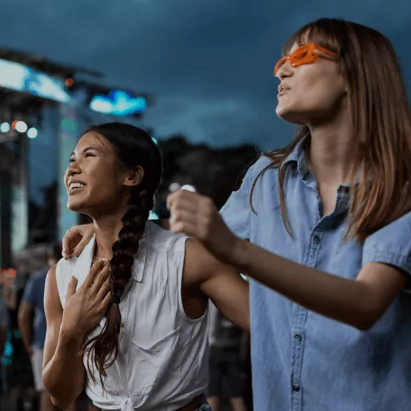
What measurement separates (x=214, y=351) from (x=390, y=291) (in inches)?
216

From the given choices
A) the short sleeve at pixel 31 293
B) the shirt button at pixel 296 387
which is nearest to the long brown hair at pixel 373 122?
the shirt button at pixel 296 387

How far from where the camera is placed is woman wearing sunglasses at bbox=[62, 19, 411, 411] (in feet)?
5.49

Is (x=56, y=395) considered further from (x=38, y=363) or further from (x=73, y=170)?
(x=38, y=363)

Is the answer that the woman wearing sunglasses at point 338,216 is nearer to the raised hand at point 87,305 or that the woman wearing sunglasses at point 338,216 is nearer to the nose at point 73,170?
the raised hand at point 87,305

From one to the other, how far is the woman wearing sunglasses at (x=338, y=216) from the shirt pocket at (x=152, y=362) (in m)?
0.39

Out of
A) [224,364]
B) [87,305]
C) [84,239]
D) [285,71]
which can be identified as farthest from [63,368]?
[224,364]

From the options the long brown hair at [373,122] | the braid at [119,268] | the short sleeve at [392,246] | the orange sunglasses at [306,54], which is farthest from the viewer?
the braid at [119,268]

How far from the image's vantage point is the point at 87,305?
2188 mm

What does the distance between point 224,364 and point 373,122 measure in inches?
249

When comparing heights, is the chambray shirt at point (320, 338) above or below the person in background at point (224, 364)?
above

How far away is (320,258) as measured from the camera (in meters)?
1.74

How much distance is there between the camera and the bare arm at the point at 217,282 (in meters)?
2.24

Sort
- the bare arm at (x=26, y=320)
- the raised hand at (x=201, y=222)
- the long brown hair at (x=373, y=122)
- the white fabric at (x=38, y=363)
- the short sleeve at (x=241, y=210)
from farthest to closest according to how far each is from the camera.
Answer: the bare arm at (x=26, y=320), the white fabric at (x=38, y=363), the short sleeve at (x=241, y=210), the long brown hair at (x=373, y=122), the raised hand at (x=201, y=222)

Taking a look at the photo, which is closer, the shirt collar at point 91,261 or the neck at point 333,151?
the neck at point 333,151
